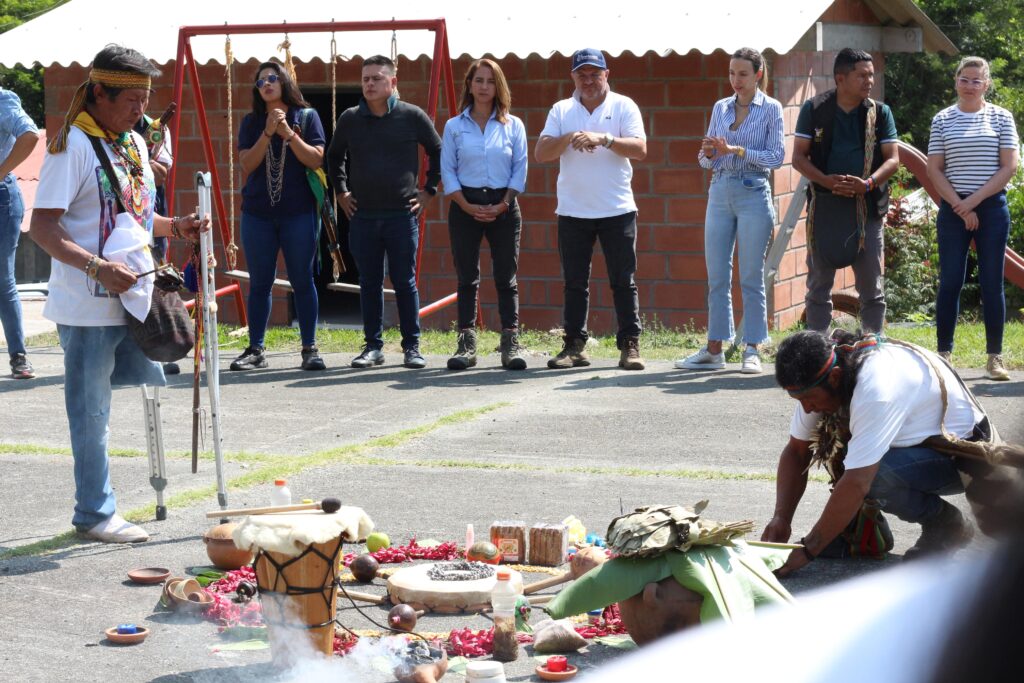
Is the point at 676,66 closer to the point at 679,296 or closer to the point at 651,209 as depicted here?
the point at 651,209

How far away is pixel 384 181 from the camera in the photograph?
10227 millimetres

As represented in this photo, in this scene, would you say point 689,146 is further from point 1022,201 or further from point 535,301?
point 1022,201

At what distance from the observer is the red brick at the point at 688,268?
12328mm

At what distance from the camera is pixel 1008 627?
50.6 inches

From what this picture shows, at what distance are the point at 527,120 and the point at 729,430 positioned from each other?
212 inches

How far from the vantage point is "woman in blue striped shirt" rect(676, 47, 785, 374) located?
31.8 feet

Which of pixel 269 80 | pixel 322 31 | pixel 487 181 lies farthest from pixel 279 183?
pixel 322 31

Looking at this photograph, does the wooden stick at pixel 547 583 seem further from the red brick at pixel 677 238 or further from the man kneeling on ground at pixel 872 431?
the red brick at pixel 677 238

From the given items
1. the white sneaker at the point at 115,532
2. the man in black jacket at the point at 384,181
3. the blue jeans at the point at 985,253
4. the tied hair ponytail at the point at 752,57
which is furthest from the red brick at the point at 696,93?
the white sneaker at the point at 115,532

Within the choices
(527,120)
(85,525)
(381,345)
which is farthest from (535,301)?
(85,525)

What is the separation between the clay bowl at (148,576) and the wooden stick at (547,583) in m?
1.43

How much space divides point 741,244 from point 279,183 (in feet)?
10.7

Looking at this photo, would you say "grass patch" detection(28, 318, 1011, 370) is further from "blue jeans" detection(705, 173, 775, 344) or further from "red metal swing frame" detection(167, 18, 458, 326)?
"blue jeans" detection(705, 173, 775, 344)

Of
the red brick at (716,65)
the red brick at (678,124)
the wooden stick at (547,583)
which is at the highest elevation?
the red brick at (716,65)
